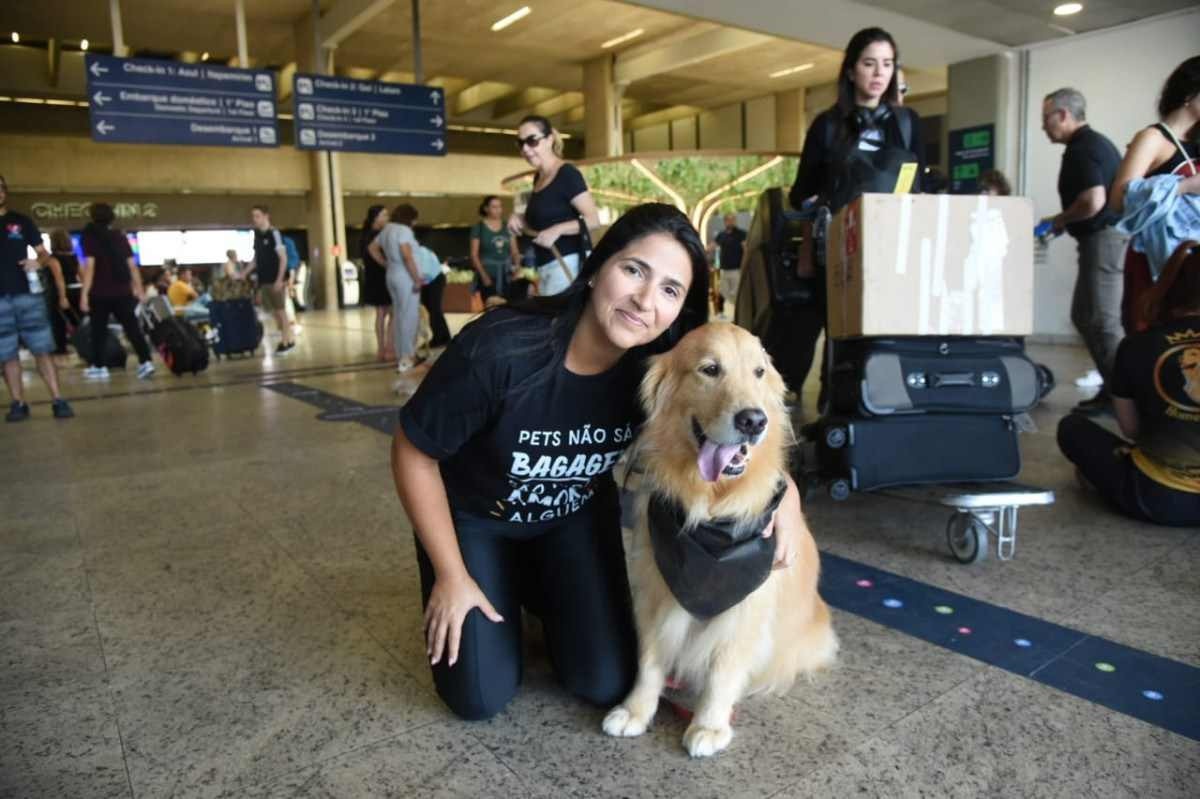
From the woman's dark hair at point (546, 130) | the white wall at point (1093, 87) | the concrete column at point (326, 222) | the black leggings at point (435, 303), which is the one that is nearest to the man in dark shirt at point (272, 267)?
the black leggings at point (435, 303)

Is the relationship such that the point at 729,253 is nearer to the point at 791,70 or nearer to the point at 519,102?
the point at 791,70

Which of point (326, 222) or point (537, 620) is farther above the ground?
point (326, 222)

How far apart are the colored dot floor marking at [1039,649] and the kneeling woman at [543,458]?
0.87 meters

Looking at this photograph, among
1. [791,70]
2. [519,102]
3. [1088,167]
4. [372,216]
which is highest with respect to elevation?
[519,102]

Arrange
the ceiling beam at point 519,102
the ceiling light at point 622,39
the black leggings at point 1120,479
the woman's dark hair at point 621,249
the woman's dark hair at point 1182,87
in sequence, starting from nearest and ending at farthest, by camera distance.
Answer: the woman's dark hair at point 621,249
the black leggings at point 1120,479
the woman's dark hair at point 1182,87
the ceiling light at point 622,39
the ceiling beam at point 519,102

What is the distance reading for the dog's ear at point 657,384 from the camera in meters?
1.76

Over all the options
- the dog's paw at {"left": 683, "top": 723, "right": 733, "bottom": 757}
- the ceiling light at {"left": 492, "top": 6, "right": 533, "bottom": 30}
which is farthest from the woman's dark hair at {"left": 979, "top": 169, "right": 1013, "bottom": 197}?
the ceiling light at {"left": 492, "top": 6, "right": 533, "bottom": 30}

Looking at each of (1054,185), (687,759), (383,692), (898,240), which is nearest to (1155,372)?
(898,240)

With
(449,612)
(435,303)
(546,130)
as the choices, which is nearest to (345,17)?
(435,303)

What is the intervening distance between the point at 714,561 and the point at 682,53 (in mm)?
16038

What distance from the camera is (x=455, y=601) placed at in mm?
1752

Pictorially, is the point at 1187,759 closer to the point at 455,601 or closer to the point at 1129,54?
the point at 455,601

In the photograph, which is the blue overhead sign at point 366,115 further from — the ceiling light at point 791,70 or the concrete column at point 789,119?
the concrete column at point 789,119

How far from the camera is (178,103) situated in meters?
9.88
